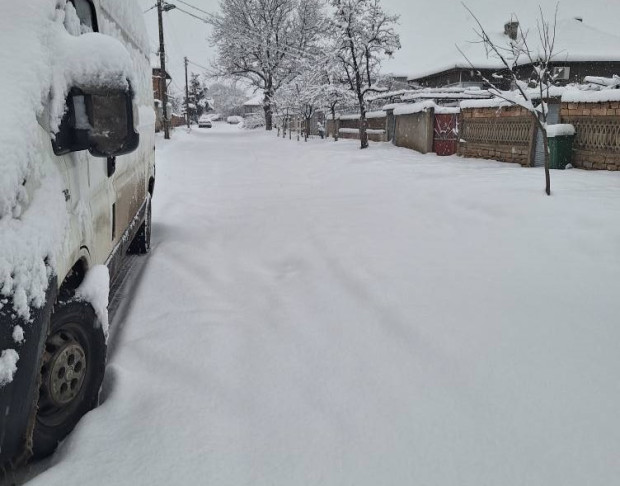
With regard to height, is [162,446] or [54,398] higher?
[54,398]

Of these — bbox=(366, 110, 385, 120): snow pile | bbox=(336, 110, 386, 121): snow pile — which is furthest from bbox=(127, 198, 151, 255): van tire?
bbox=(366, 110, 385, 120): snow pile

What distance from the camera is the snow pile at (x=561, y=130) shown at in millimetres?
9180

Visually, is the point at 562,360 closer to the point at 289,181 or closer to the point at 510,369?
the point at 510,369

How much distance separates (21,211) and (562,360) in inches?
111

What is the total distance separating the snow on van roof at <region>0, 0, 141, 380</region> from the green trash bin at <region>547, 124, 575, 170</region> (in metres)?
8.89

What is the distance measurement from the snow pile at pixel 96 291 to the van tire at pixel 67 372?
0.03 metres

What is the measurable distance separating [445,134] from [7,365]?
14.6 m

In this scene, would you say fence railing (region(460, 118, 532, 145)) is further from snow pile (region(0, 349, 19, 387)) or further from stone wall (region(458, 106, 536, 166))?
snow pile (region(0, 349, 19, 387))

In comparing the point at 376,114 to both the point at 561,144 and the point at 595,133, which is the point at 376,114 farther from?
the point at 595,133

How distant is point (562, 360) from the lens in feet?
9.45

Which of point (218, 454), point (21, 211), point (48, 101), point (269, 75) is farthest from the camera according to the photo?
point (269, 75)

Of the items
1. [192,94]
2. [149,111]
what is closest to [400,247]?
[149,111]

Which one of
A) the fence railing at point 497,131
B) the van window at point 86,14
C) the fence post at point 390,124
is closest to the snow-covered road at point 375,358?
the van window at point 86,14

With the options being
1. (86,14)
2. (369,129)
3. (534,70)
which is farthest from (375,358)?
(369,129)
